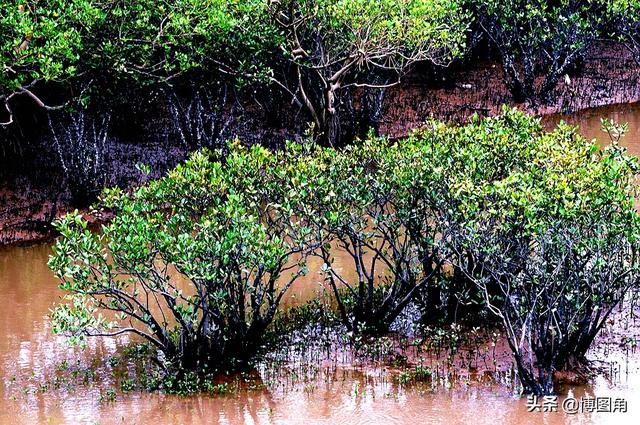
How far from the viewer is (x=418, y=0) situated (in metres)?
15.5

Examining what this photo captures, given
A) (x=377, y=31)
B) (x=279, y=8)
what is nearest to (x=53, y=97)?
(x=279, y=8)

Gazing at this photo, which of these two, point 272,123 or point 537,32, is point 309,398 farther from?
point 537,32

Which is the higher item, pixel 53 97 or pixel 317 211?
pixel 53 97

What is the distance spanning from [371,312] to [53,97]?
35.8 feet

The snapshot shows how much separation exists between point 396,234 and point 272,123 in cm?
1170

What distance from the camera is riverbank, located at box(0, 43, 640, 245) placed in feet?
54.7

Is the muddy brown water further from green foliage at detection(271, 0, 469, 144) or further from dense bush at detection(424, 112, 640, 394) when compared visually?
green foliage at detection(271, 0, 469, 144)

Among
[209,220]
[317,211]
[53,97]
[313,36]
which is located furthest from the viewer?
[53,97]

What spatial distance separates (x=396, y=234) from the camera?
1049 cm

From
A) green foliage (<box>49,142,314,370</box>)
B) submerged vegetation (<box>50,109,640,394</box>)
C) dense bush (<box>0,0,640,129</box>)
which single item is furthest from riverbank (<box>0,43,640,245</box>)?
submerged vegetation (<box>50,109,640,394</box>)

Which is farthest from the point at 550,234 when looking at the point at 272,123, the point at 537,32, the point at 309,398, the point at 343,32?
the point at 537,32

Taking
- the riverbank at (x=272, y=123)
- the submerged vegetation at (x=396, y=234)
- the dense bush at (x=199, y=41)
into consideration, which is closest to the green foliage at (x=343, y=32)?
the dense bush at (x=199, y=41)

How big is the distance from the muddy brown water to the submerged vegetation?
46 cm

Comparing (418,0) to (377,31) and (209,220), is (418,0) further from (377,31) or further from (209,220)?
(209,220)
